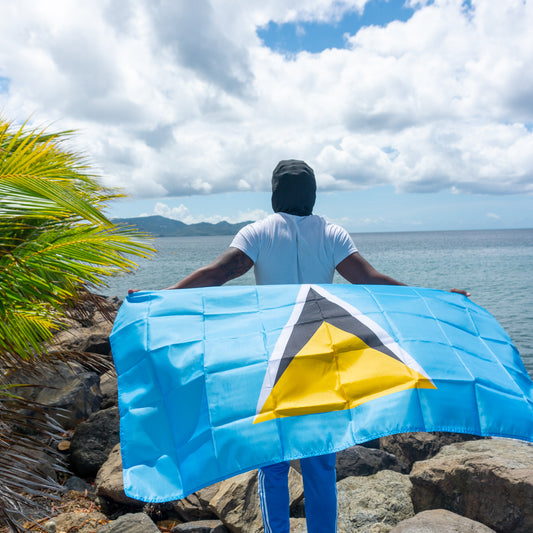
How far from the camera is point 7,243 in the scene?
3314 mm

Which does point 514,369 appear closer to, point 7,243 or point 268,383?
point 268,383

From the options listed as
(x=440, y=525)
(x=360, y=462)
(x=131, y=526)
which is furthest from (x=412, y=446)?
(x=131, y=526)

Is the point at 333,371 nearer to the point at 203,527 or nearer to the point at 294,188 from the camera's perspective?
the point at 294,188

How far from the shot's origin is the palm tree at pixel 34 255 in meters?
2.86

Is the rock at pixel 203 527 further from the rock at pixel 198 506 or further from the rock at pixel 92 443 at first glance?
the rock at pixel 92 443

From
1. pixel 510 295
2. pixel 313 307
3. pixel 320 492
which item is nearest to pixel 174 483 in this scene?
pixel 320 492

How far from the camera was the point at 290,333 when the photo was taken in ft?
8.80

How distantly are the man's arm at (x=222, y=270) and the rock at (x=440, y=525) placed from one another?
2334 millimetres

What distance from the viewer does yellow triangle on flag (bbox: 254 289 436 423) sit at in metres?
2.38

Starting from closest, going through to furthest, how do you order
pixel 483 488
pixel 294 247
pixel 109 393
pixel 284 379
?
pixel 284 379 < pixel 294 247 < pixel 483 488 < pixel 109 393

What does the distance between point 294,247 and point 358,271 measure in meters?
0.48

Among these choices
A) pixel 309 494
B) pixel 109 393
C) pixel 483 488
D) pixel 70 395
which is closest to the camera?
pixel 309 494

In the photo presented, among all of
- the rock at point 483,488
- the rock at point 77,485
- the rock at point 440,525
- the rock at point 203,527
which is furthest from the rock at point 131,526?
the rock at point 483,488

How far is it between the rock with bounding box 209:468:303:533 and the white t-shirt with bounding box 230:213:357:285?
250 cm
